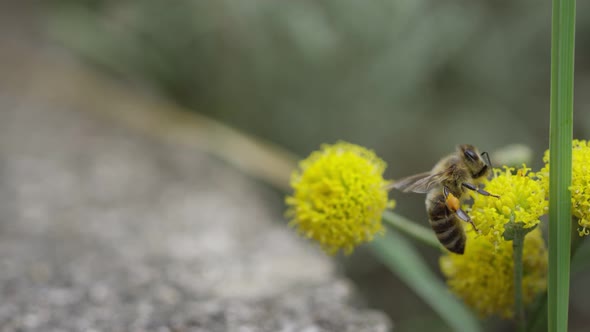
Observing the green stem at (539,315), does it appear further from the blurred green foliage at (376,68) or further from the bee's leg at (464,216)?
the blurred green foliage at (376,68)

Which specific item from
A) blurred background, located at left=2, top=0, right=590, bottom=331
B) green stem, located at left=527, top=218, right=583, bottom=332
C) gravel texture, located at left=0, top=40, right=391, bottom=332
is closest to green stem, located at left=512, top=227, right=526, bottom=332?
green stem, located at left=527, top=218, right=583, bottom=332

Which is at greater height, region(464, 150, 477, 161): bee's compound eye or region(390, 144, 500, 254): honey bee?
region(464, 150, 477, 161): bee's compound eye

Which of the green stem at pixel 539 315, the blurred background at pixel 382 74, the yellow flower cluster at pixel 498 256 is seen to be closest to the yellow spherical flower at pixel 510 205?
the yellow flower cluster at pixel 498 256

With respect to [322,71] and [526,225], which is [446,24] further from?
[526,225]

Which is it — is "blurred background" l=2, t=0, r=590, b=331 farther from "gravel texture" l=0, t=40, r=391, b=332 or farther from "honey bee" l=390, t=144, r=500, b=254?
"honey bee" l=390, t=144, r=500, b=254

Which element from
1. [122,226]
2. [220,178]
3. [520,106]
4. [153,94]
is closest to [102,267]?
[122,226]

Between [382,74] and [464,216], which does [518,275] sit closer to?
[464,216]
